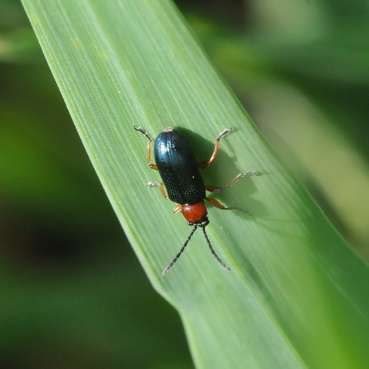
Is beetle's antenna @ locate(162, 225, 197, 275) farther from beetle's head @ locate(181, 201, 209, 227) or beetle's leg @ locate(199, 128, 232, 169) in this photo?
beetle's leg @ locate(199, 128, 232, 169)

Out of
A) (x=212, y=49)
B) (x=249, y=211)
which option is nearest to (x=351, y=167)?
(x=212, y=49)

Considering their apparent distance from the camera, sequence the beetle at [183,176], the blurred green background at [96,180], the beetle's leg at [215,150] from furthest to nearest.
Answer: the blurred green background at [96,180], the beetle at [183,176], the beetle's leg at [215,150]

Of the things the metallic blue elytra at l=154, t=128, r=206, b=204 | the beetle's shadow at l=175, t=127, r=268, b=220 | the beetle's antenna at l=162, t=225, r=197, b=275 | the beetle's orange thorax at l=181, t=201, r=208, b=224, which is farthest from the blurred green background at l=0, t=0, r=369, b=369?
the beetle's antenna at l=162, t=225, r=197, b=275

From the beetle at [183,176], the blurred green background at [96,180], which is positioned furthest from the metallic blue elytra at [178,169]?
the blurred green background at [96,180]

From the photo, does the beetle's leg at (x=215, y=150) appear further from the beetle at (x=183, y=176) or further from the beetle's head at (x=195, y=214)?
the beetle's head at (x=195, y=214)

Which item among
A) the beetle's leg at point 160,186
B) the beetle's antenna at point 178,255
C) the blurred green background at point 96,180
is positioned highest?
the beetle's leg at point 160,186

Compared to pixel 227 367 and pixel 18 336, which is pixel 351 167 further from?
pixel 18 336
